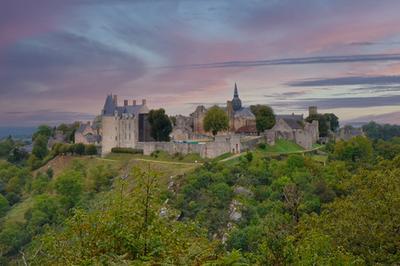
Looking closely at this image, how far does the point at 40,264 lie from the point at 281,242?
248 inches

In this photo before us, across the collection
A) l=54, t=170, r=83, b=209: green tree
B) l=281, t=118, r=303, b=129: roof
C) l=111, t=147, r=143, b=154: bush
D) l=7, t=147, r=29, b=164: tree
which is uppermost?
l=281, t=118, r=303, b=129: roof

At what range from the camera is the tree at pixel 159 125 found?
→ 67438 mm

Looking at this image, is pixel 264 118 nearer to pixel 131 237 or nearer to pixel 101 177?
pixel 101 177

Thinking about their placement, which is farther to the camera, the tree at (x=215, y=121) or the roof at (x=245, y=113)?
the roof at (x=245, y=113)

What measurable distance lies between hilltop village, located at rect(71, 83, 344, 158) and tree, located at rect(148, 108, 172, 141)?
705mm

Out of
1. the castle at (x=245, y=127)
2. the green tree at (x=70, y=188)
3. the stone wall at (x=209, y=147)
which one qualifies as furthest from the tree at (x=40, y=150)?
the stone wall at (x=209, y=147)

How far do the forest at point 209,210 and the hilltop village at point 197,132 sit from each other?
9.26 feet

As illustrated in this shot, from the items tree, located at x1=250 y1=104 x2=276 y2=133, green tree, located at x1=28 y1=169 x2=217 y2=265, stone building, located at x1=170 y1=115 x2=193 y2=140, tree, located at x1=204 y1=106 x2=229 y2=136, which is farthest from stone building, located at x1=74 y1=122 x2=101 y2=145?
green tree, located at x1=28 y1=169 x2=217 y2=265

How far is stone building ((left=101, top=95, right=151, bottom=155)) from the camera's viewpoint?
68.6 m

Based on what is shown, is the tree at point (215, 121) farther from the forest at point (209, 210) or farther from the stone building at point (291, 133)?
the forest at point (209, 210)

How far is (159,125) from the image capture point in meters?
67.7

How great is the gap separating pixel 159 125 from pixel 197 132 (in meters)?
6.81

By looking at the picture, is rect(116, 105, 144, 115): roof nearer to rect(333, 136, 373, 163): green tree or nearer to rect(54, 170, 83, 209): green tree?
rect(54, 170, 83, 209): green tree

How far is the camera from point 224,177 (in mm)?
49406
